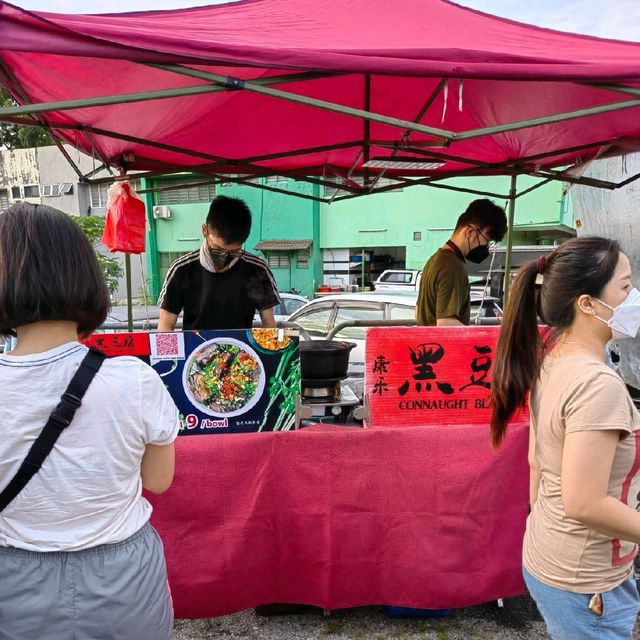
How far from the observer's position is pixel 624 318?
1.39m

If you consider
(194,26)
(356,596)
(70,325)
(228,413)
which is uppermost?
(194,26)

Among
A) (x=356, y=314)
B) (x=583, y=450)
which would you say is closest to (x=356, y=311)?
(x=356, y=314)

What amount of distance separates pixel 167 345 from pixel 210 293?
0.74 m

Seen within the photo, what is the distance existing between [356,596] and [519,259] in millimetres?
9420

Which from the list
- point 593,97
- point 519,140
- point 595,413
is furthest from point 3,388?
point 519,140

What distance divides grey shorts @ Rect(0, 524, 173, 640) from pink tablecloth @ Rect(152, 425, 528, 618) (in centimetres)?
112

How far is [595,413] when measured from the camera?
3.99 ft

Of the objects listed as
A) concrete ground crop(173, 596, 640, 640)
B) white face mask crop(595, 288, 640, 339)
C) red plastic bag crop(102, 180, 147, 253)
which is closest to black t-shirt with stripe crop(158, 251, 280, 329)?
red plastic bag crop(102, 180, 147, 253)

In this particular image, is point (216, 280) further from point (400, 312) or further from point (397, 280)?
point (397, 280)

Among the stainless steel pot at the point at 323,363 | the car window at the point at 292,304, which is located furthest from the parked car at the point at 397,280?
the stainless steel pot at the point at 323,363

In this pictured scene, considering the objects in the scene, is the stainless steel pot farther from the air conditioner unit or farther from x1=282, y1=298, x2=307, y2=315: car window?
the air conditioner unit

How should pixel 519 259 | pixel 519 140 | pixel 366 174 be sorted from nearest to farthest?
pixel 519 140 < pixel 366 174 < pixel 519 259

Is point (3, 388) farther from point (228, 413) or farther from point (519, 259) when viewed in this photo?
point (519, 259)

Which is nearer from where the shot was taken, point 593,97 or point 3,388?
point 3,388
